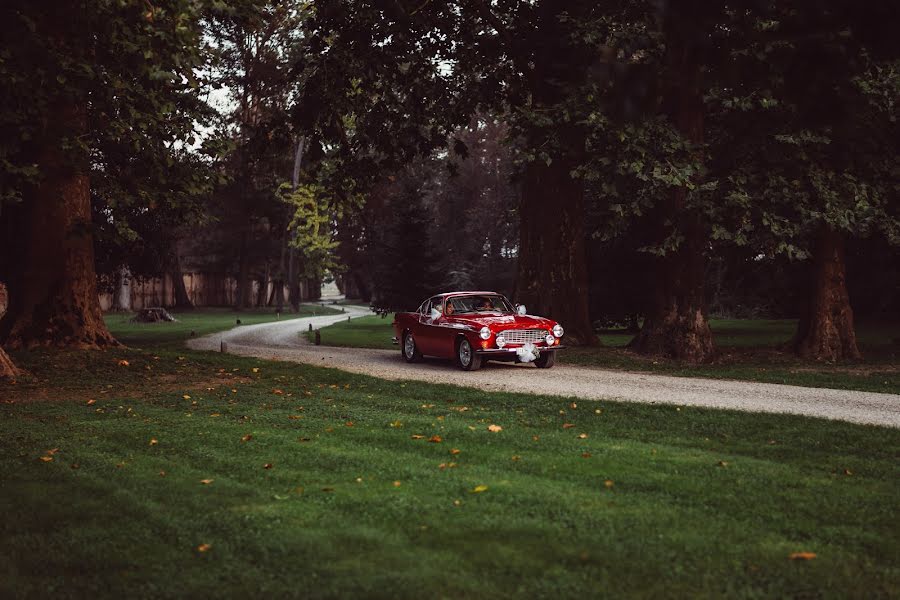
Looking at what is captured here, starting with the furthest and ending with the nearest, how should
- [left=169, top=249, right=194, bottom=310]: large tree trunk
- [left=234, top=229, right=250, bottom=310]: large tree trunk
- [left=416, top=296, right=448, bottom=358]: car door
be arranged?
[left=234, top=229, right=250, bottom=310]: large tree trunk, [left=169, top=249, right=194, bottom=310]: large tree trunk, [left=416, top=296, right=448, bottom=358]: car door

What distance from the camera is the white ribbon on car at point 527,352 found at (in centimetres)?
1667

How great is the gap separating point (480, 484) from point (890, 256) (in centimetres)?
2056

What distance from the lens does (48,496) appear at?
6.55m

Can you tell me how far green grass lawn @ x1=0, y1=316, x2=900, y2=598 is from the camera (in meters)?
4.70

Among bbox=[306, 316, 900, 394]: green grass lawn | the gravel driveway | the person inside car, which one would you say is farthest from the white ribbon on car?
bbox=[306, 316, 900, 394]: green grass lawn

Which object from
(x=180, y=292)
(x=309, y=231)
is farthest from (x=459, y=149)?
(x=180, y=292)

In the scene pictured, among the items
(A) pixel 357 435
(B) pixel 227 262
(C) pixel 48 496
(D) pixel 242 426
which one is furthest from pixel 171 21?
(B) pixel 227 262

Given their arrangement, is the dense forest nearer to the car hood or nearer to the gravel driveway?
the car hood

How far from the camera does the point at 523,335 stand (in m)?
16.9

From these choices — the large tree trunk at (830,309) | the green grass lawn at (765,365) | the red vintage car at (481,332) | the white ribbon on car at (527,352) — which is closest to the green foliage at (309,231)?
the green grass lawn at (765,365)

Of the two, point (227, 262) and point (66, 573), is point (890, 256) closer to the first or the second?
point (66, 573)

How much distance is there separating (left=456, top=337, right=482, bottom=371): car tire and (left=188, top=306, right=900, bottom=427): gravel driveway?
0.18 metres

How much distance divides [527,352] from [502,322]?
0.73 metres

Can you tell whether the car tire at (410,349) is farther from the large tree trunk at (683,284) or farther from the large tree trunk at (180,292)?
the large tree trunk at (180,292)
